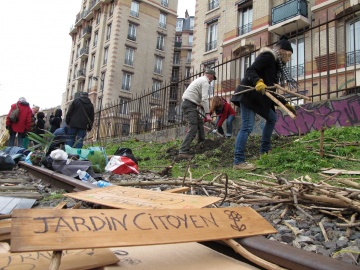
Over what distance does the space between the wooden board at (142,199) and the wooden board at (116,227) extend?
26cm

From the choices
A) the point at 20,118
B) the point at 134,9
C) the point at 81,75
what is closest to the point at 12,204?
the point at 20,118

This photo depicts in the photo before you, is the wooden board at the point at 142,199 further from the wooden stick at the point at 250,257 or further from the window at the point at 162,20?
the window at the point at 162,20

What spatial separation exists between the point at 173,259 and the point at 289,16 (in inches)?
791

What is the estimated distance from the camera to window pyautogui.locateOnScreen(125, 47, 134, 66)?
35750 mm

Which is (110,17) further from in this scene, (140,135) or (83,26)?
(140,135)

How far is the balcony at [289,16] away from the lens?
1786cm

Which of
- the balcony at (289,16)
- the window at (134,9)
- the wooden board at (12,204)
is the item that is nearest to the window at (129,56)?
the window at (134,9)

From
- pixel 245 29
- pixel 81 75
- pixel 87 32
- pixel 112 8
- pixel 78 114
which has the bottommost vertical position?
pixel 78 114

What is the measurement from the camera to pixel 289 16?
60.0 feet

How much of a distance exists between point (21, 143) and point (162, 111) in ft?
16.2

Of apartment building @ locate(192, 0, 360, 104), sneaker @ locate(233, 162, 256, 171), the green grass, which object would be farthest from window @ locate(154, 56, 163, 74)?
sneaker @ locate(233, 162, 256, 171)

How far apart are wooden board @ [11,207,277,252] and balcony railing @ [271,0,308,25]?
19556mm

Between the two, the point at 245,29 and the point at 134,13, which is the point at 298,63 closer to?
the point at 245,29

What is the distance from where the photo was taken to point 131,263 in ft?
3.41
